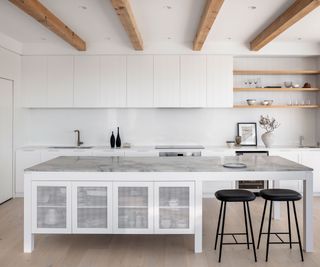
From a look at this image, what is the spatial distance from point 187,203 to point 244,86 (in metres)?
3.63

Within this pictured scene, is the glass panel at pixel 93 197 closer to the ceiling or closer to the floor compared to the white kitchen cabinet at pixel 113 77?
closer to the floor

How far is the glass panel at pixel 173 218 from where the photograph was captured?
3051 millimetres

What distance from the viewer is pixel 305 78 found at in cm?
602

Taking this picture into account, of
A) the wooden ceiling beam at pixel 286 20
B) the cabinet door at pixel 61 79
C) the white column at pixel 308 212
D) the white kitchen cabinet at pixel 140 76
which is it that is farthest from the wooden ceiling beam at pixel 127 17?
the white column at pixel 308 212

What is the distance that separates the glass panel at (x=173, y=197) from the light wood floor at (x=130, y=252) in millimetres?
494

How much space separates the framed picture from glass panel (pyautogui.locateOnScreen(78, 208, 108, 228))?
3.69 meters

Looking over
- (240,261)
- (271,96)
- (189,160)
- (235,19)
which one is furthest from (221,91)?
(240,261)

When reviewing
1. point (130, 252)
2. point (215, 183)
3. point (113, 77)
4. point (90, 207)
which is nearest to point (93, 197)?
point (90, 207)

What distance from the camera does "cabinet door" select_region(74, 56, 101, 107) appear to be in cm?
561

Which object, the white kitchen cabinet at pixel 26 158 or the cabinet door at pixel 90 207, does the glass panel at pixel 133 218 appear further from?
the white kitchen cabinet at pixel 26 158

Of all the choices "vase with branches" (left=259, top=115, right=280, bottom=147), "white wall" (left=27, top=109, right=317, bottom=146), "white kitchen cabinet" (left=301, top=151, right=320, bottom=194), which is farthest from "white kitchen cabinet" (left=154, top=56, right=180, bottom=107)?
"white kitchen cabinet" (left=301, top=151, right=320, bottom=194)

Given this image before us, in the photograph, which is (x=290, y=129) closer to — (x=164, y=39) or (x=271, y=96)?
(x=271, y=96)

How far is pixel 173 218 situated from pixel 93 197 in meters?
0.82

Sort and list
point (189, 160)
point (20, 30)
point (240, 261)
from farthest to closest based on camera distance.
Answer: point (20, 30), point (189, 160), point (240, 261)
